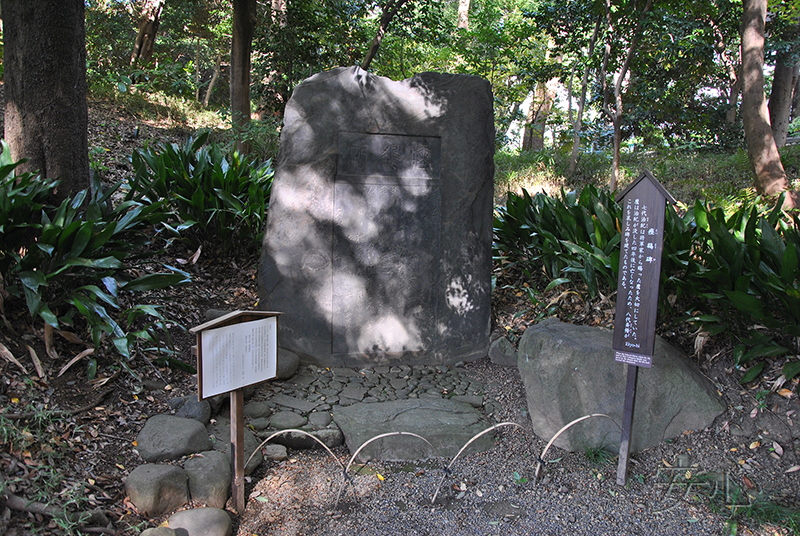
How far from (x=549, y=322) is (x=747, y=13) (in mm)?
5736

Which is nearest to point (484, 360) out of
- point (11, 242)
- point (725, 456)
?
point (725, 456)

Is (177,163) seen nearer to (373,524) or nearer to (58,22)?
(58,22)

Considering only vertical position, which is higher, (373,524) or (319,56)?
(319,56)

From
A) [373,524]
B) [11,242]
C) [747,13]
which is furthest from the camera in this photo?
[747,13]

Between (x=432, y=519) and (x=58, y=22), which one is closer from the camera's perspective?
(x=432, y=519)

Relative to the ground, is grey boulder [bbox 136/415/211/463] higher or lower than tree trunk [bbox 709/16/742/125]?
lower

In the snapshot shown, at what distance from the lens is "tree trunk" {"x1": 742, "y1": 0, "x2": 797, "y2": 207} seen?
6.46 metres

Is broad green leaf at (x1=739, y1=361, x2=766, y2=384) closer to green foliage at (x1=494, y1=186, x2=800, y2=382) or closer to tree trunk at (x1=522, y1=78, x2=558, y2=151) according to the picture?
green foliage at (x1=494, y1=186, x2=800, y2=382)

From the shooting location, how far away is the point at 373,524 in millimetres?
2393

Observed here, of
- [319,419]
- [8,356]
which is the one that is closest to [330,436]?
[319,419]

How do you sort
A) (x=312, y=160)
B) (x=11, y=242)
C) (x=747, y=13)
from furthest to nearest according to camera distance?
1. (x=747, y=13)
2. (x=312, y=160)
3. (x=11, y=242)

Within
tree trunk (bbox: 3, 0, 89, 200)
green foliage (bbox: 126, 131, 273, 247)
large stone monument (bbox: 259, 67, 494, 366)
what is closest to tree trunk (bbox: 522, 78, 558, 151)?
green foliage (bbox: 126, 131, 273, 247)

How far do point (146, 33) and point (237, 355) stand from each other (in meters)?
11.2

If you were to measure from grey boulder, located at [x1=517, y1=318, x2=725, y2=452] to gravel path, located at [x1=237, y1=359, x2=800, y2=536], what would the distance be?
3.5 inches
